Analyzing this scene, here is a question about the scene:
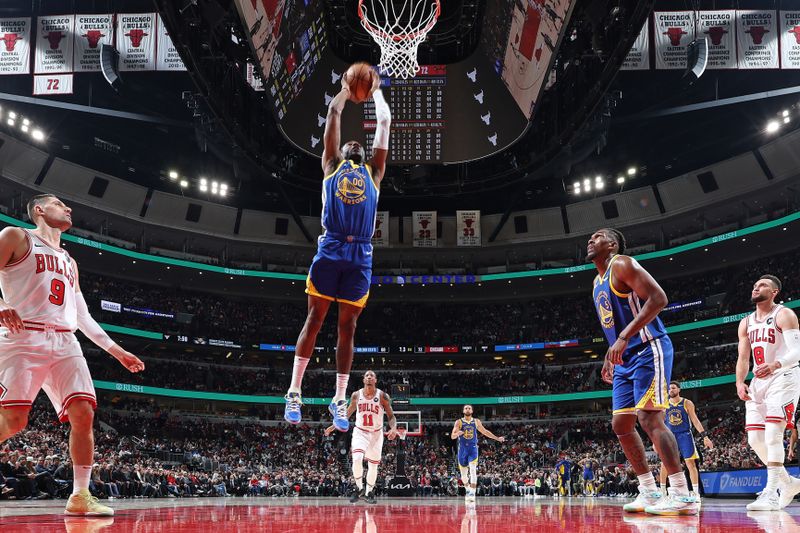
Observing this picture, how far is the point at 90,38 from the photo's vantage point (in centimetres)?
2042

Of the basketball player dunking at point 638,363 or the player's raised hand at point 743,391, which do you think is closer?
the basketball player dunking at point 638,363

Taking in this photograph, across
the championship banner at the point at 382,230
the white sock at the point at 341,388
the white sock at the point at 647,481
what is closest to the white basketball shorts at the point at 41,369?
the white sock at the point at 341,388

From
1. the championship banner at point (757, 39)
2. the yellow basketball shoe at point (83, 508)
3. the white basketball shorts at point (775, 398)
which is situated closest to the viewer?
the yellow basketball shoe at point (83, 508)

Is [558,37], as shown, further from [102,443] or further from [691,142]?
[102,443]

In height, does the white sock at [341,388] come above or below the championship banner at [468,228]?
below

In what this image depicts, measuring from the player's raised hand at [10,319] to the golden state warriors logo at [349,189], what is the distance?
2925 mm

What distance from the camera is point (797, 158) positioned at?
35.8 m

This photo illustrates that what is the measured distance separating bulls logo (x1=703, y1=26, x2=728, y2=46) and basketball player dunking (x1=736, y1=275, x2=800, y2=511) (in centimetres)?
1478

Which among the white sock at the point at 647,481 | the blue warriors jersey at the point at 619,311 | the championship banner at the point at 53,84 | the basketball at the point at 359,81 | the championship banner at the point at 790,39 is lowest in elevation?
the white sock at the point at 647,481

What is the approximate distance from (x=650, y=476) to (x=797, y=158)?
1348 inches

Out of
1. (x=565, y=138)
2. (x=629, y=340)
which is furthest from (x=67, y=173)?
(x=629, y=340)

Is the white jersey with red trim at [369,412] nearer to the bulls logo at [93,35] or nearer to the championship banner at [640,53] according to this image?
the bulls logo at [93,35]

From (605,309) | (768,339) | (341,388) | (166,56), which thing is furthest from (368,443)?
(166,56)

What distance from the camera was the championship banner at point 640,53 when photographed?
71.7ft
